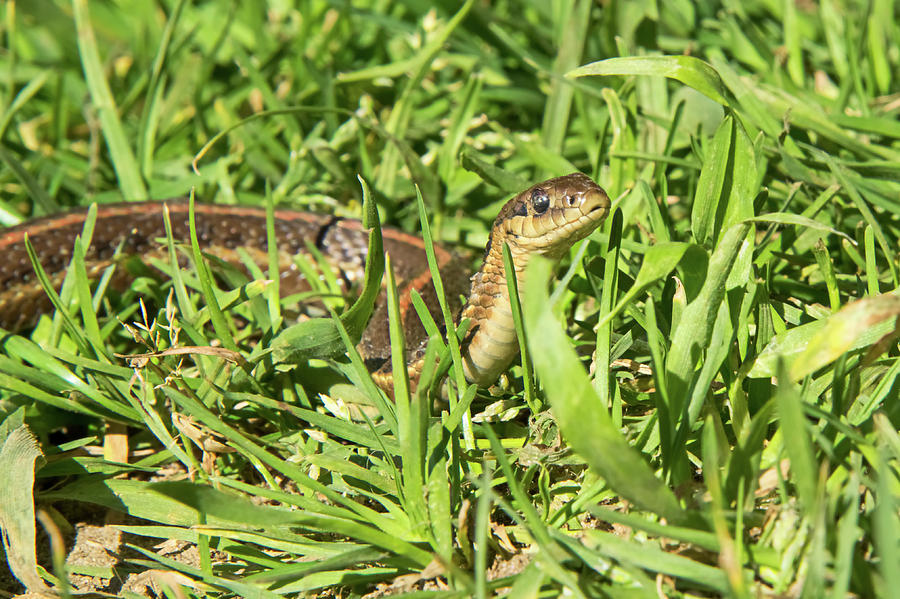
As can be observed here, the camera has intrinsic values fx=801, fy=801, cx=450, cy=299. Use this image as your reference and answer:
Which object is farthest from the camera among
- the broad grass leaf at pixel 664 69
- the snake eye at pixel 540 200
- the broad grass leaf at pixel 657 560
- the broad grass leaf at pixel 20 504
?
the snake eye at pixel 540 200

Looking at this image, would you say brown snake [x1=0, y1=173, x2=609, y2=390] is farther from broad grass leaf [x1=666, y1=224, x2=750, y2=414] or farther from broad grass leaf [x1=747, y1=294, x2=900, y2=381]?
broad grass leaf [x1=747, y1=294, x2=900, y2=381]

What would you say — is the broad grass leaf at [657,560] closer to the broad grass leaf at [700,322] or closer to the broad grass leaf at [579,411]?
the broad grass leaf at [579,411]

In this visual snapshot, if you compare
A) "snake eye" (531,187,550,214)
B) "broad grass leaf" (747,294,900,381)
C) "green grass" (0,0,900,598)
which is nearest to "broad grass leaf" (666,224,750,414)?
"green grass" (0,0,900,598)

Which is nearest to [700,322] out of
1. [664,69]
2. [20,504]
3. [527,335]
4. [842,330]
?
[842,330]

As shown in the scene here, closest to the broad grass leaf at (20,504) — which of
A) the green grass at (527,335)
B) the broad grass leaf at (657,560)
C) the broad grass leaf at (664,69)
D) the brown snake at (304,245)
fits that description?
the green grass at (527,335)

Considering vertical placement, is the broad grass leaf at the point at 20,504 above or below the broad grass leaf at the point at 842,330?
below

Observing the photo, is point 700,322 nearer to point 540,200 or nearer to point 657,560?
point 657,560
